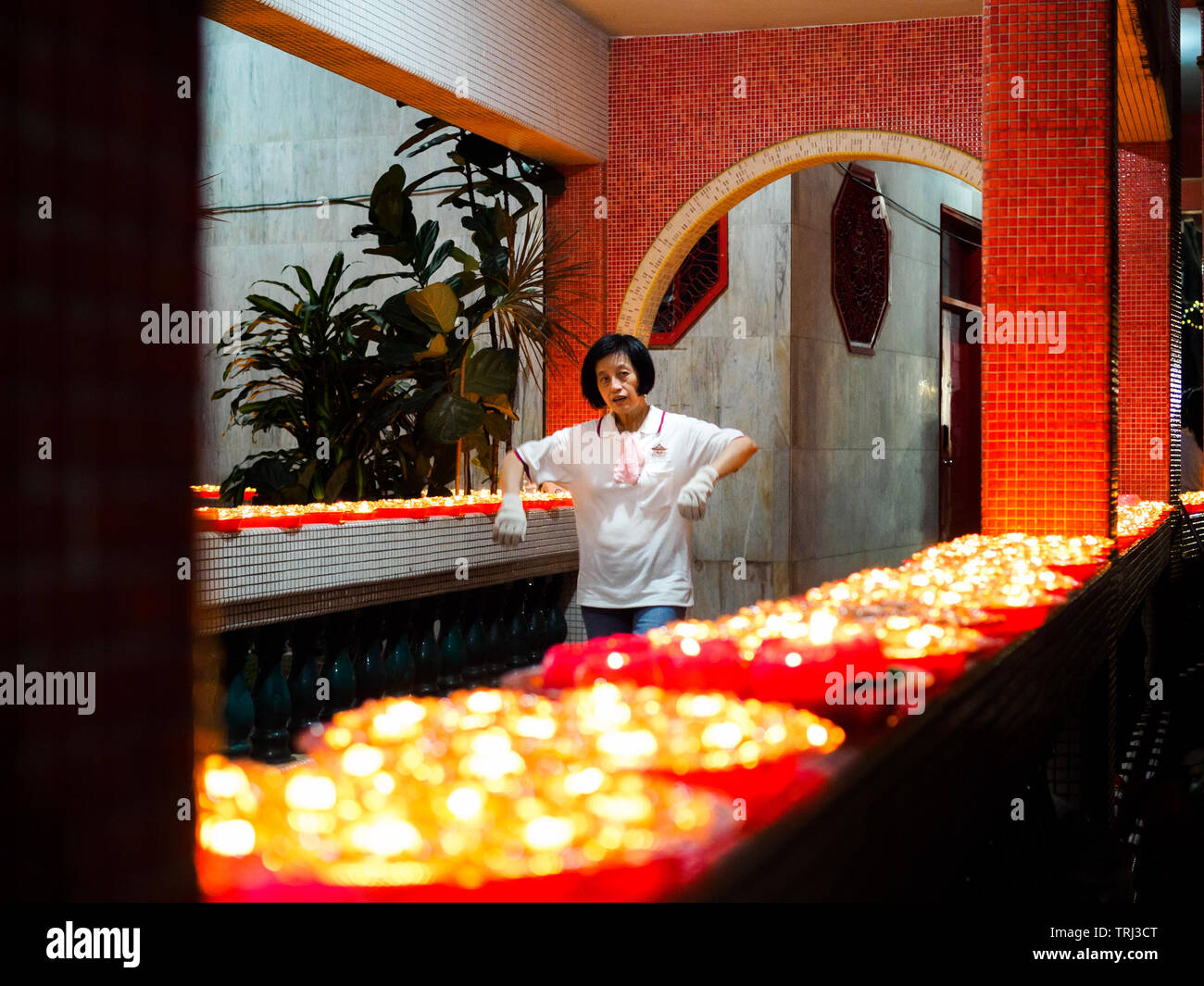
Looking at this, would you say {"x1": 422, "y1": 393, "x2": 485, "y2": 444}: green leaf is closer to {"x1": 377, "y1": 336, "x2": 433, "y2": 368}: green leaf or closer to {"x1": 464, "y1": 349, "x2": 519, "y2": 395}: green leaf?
{"x1": 464, "y1": 349, "x2": 519, "y2": 395}: green leaf

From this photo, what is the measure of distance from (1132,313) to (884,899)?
27.1 feet

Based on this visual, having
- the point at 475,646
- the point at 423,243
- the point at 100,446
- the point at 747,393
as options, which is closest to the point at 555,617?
the point at 475,646

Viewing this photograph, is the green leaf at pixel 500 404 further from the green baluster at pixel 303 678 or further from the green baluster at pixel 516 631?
the green baluster at pixel 303 678

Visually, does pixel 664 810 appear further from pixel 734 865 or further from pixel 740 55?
pixel 740 55

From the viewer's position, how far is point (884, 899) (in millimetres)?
1567

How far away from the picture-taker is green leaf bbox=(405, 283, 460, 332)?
7270 millimetres

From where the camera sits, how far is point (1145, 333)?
884cm

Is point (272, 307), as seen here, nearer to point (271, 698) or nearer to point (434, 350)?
point (434, 350)

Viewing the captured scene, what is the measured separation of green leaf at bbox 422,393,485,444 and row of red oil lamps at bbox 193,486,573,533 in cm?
38

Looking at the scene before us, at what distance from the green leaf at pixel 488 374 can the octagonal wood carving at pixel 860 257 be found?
431 centimetres

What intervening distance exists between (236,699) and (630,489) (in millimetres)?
2195

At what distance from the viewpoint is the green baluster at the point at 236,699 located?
5.18 m

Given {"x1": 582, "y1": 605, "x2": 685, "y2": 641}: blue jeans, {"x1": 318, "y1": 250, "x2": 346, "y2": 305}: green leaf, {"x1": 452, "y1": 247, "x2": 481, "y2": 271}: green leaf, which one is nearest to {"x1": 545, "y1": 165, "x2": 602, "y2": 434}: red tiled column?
{"x1": 452, "y1": 247, "x2": 481, "y2": 271}: green leaf

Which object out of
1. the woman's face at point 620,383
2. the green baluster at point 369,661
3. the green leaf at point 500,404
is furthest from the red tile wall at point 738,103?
the woman's face at point 620,383
